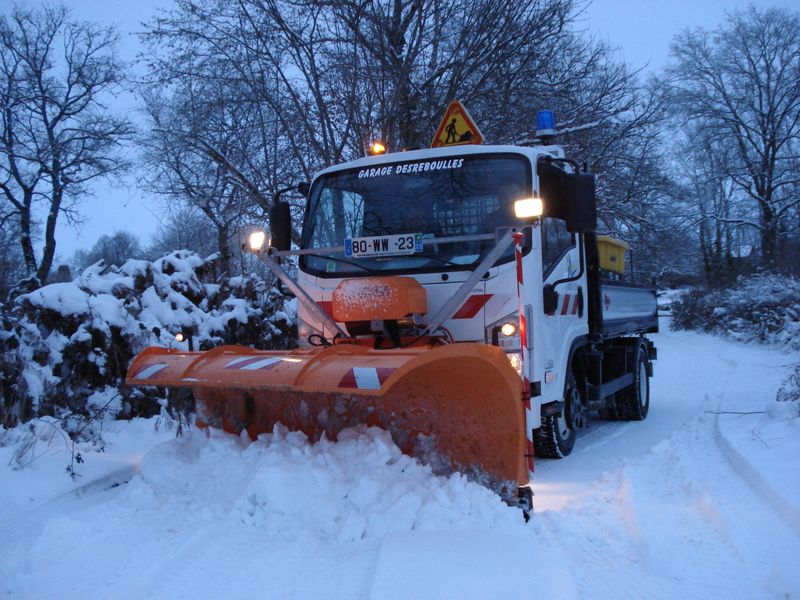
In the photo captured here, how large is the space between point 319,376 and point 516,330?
152cm

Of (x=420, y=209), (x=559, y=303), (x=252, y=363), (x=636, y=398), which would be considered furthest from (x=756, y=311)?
(x=252, y=363)

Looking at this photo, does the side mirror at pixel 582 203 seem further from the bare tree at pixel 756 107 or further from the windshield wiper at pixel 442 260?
the bare tree at pixel 756 107

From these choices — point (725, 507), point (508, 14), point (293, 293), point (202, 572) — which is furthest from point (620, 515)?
point (508, 14)

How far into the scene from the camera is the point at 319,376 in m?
3.89

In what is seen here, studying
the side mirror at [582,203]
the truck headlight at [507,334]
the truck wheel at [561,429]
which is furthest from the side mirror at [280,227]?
the truck wheel at [561,429]

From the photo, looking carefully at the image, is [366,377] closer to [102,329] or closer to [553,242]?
[553,242]

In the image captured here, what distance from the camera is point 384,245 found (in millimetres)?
5062

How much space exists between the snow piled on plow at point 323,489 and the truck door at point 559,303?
64.3 inches

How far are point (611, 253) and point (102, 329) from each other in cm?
564

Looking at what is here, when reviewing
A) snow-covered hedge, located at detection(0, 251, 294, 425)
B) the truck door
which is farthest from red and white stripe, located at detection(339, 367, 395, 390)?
snow-covered hedge, located at detection(0, 251, 294, 425)

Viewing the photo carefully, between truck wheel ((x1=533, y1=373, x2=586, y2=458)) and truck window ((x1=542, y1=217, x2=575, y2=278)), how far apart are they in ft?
3.80

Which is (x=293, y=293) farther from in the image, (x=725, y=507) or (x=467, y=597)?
(x=725, y=507)

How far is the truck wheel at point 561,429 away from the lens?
5875 mm

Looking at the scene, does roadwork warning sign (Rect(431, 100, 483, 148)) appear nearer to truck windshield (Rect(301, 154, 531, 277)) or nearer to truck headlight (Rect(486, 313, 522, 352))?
truck windshield (Rect(301, 154, 531, 277))
